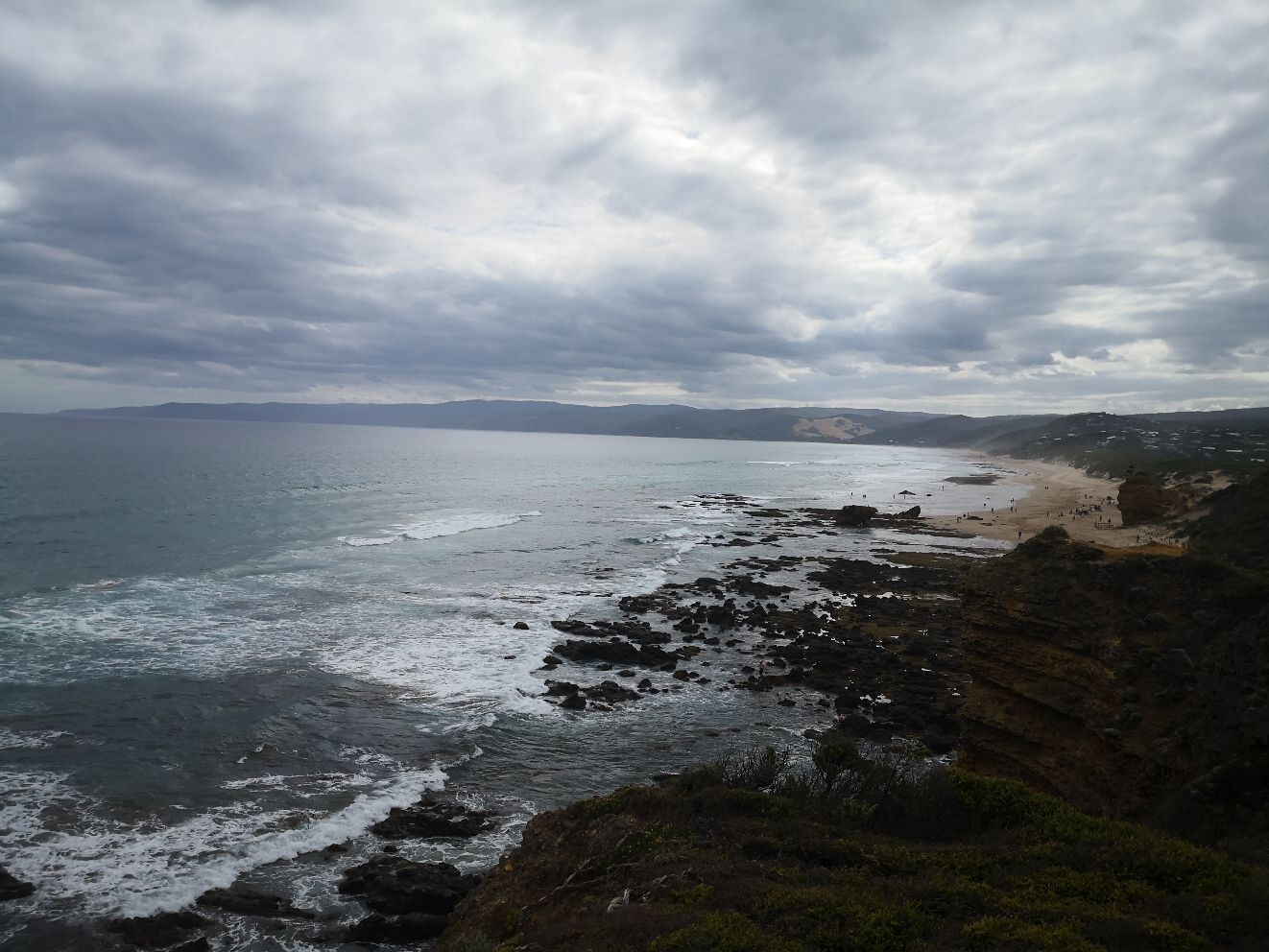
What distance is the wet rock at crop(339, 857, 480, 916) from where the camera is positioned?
13.3 meters

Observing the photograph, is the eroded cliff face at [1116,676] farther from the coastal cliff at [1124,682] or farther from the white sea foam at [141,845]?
the white sea foam at [141,845]

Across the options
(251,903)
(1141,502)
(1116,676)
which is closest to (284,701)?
(251,903)

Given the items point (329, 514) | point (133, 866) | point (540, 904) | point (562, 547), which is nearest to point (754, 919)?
point (540, 904)

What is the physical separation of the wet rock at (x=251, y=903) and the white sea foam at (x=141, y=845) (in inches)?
13.3

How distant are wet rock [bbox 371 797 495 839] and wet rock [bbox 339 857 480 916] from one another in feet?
4.10

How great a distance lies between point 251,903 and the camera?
1313 cm

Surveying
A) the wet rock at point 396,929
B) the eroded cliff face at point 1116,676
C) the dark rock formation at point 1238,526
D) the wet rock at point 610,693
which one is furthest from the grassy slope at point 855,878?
the dark rock formation at point 1238,526

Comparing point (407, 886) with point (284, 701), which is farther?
point (284, 701)

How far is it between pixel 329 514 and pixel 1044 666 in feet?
192

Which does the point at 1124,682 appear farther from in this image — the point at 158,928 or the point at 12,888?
the point at 12,888

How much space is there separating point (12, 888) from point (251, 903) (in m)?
4.33

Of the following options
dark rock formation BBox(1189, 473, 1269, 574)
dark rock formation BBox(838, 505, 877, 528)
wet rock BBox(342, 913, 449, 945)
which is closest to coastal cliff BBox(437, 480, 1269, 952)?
wet rock BBox(342, 913, 449, 945)

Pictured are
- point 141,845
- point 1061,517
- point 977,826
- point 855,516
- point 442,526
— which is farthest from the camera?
point 855,516

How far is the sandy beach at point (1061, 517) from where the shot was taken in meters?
49.2
